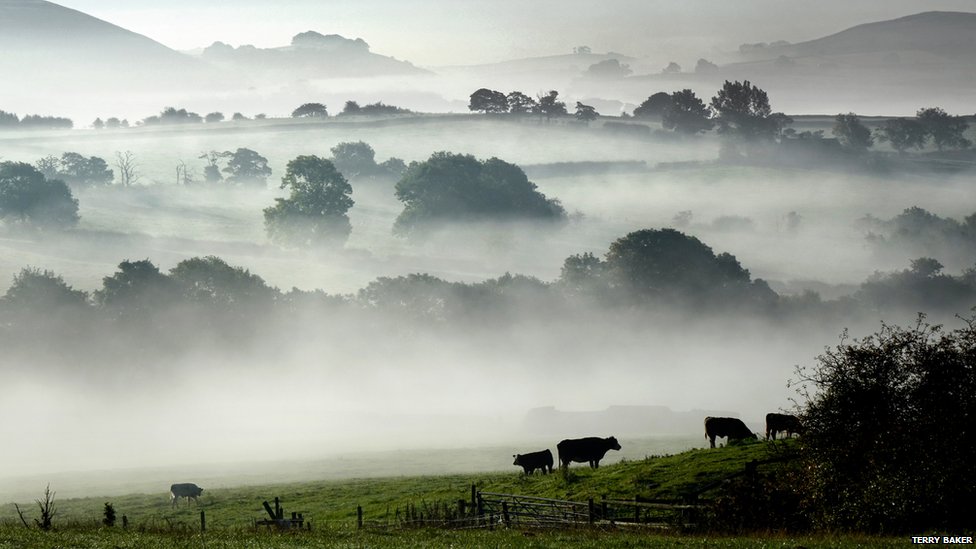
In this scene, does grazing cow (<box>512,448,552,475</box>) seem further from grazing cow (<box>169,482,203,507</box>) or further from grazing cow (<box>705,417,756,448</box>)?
grazing cow (<box>169,482,203,507</box>)

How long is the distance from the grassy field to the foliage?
3425 mm

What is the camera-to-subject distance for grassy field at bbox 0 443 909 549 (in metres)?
37.4

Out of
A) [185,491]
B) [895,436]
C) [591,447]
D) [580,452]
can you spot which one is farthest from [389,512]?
[895,436]

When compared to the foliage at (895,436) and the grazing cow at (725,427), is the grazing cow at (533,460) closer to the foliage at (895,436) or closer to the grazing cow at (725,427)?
the grazing cow at (725,427)

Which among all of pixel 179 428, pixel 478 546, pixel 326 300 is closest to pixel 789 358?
pixel 326 300

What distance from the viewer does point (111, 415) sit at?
13912 centimetres

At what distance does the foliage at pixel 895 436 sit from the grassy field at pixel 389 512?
3425mm

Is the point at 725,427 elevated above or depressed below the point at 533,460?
above

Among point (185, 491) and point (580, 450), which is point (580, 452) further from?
point (185, 491)

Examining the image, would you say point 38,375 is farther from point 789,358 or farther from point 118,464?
point 789,358

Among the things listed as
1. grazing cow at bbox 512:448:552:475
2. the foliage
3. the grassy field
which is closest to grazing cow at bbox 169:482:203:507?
the grassy field

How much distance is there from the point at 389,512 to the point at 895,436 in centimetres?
2474

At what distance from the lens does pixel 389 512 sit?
56281mm

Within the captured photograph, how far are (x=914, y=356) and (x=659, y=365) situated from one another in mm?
121817
